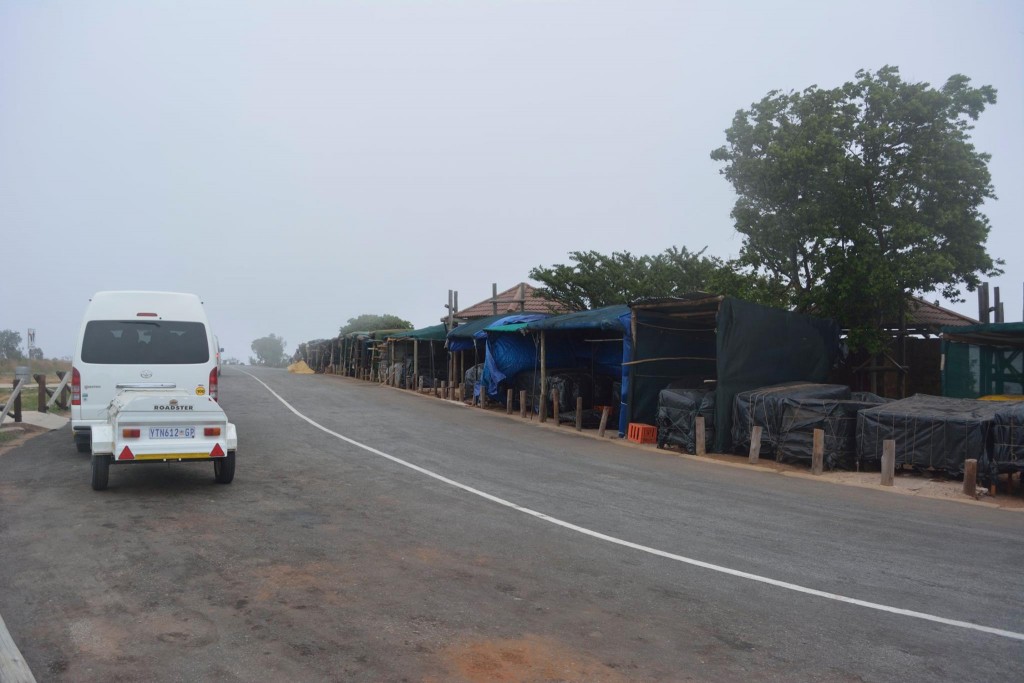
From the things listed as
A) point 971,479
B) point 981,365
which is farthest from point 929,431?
point 981,365

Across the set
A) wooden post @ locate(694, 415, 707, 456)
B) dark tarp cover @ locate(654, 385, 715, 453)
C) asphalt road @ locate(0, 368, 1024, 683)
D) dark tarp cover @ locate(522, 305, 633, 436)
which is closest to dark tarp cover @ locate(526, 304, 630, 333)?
dark tarp cover @ locate(522, 305, 633, 436)

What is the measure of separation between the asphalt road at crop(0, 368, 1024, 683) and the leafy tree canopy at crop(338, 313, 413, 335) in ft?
175

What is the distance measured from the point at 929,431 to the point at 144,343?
13372mm

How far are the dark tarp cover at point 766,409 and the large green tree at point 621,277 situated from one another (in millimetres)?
11319

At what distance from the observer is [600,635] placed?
471cm

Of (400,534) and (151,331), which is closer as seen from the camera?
(400,534)

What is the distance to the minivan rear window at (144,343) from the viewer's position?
404 inches

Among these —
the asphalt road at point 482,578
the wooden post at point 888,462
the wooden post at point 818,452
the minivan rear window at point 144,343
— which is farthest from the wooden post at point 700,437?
the minivan rear window at point 144,343

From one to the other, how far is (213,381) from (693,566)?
808 centimetres

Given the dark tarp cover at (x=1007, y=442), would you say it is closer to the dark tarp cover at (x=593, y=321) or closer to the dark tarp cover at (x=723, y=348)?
the dark tarp cover at (x=723, y=348)

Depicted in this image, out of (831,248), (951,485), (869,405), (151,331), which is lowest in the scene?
(951,485)

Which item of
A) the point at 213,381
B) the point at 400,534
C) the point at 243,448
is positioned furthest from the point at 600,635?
the point at 243,448

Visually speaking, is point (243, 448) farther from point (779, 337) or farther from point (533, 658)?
point (779, 337)

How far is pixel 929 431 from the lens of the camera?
12508mm
